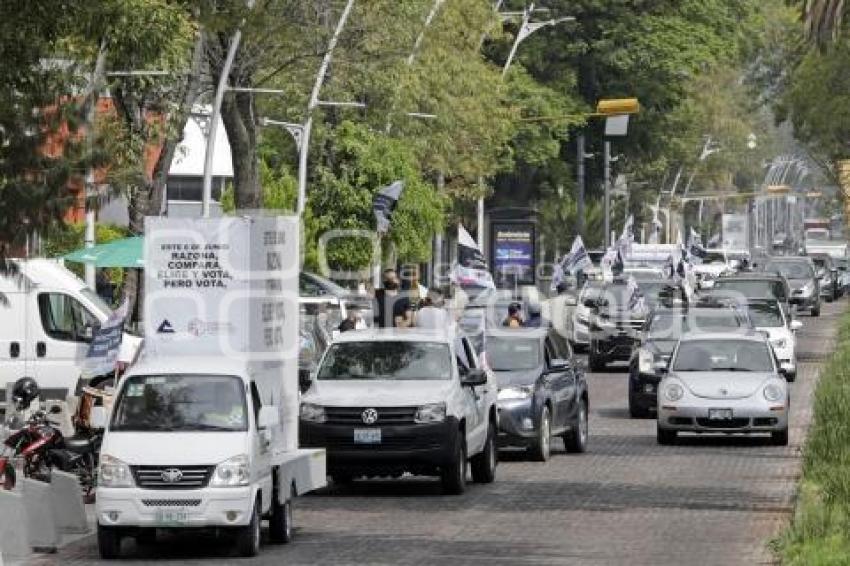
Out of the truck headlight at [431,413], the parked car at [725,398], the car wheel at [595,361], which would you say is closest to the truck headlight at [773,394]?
the parked car at [725,398]

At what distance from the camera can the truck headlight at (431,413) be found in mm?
25953

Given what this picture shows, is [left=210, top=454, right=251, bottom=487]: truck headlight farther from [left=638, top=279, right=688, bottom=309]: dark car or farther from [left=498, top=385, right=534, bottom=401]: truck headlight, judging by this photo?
[left=638, top=279, right=688, bottom=309]: dark car

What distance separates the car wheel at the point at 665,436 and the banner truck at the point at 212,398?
9.94 meters

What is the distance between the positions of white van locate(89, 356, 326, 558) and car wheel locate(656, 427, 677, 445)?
39.5 ft

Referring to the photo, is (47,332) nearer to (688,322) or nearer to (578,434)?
(578,434)

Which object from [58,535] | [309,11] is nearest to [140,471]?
[58,535]

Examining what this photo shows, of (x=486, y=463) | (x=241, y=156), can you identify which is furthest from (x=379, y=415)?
(x=241, y=156)

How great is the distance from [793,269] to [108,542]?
64.1m

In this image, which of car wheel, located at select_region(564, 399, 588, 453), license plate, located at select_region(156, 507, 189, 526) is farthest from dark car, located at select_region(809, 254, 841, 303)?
license plate, located at select_region(156, 507, 189, 526)

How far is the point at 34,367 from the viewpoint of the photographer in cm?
3597

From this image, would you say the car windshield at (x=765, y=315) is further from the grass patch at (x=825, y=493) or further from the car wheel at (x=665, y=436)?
the grass patch at (x=825, y=493)

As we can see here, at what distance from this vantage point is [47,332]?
119ft

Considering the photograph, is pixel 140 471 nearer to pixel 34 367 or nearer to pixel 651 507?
pixel 651 507

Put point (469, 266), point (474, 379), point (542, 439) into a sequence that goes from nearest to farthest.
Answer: point (474, 379) → point (542, 439) → point (469, 266)
